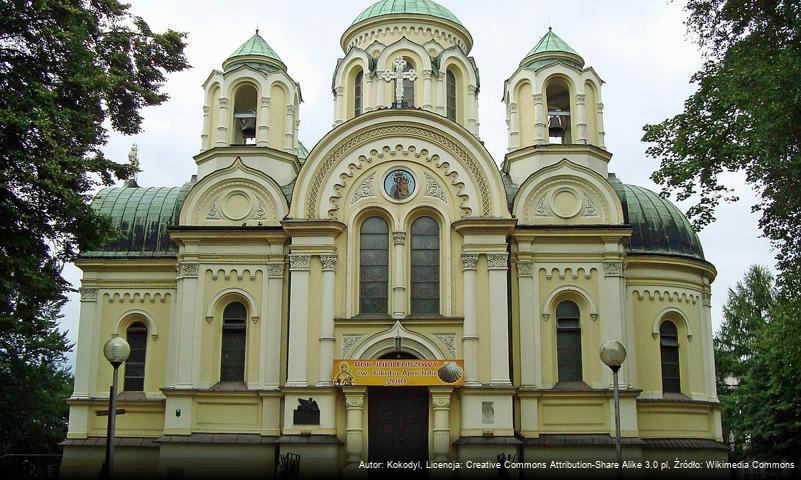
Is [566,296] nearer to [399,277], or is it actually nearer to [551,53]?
[399,277]

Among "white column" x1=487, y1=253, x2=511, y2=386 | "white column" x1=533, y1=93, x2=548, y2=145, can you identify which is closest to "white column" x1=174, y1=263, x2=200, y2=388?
"white column" x1=487, y1=253, x2=511, y2=386

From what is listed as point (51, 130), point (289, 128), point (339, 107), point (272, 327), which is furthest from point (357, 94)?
point (51, 130)

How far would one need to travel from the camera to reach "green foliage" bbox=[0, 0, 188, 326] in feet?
55.1

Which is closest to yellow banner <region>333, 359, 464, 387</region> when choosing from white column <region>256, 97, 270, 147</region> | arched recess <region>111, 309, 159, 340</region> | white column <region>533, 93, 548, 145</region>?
arched recess <region>111, 309, 159, 340</region>

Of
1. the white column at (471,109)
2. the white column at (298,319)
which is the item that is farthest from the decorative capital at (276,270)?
the white column at (471,109)

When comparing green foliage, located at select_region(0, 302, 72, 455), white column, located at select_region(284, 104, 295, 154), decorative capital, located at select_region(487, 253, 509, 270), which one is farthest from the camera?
Answer: green foliage, located at select_region(0, 302, 72, 455)

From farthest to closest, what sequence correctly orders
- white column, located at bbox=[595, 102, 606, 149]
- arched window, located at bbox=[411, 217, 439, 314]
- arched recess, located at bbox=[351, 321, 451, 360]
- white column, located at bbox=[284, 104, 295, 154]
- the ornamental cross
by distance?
white column, located at bbox=[284, 104, 295, 154], white column, located at bbox=[595, 102, 606, 149], the ornamental cross, arched window, located at bbox=[411, 217, 439, 314], arched recess, located at bbox=[351, 321, 451, 360]

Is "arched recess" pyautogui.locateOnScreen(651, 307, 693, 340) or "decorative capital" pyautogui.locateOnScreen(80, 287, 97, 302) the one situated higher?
"decorative capital" pyautogui.locateOnScreen(80, 287, 97, 302)

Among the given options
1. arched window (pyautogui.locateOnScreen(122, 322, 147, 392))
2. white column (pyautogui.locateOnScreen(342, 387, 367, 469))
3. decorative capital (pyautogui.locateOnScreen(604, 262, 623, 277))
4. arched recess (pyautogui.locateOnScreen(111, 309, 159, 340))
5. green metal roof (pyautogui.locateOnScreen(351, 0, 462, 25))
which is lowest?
white column (pyautogui.locateOnScreen(342, 387, 367, 469))

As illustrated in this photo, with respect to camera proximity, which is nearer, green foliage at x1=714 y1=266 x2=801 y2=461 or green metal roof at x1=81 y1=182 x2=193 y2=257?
green foliage at x1=714 y1=266 x2=801 y2=461

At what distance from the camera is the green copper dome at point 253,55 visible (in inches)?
1155

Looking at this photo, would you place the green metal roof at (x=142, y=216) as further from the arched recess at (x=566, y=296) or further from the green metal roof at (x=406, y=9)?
the arched recess at (x=566, y=296)

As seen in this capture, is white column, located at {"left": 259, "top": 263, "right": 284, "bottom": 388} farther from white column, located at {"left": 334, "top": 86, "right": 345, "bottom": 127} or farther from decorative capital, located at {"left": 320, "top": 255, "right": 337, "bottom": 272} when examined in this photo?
white column, located at {"left": 334, "top": 86, "right": 345, "bottom": 127}

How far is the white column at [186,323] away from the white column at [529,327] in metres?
9.71
